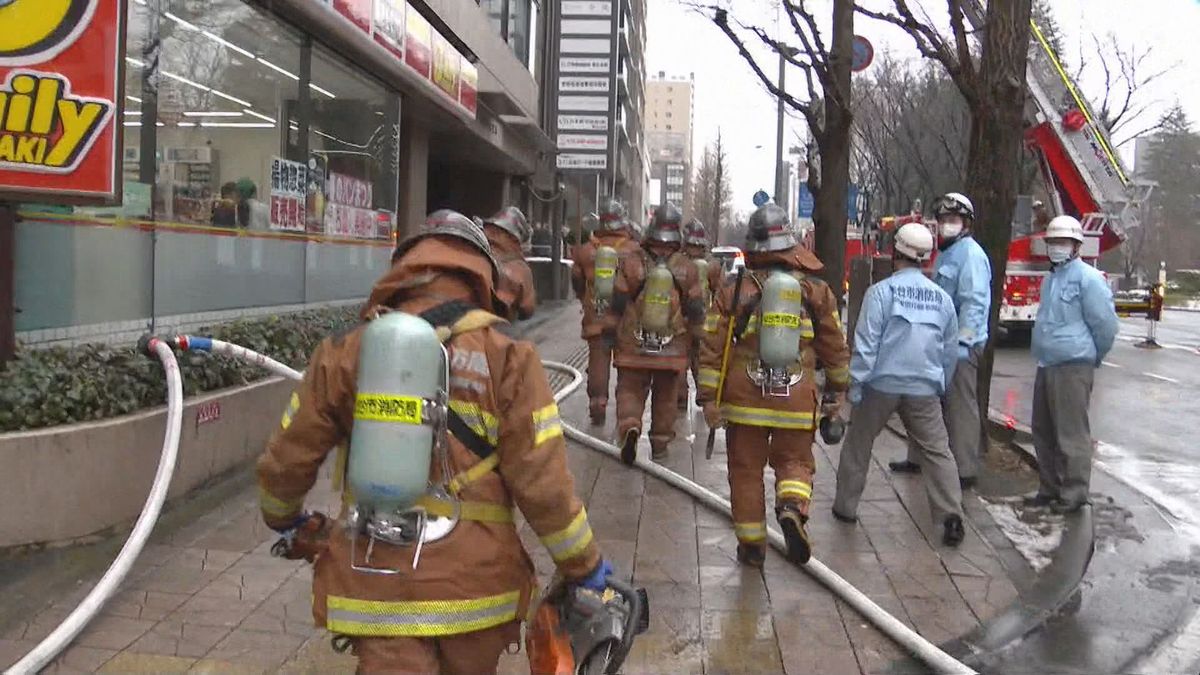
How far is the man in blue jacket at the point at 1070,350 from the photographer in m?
6.54

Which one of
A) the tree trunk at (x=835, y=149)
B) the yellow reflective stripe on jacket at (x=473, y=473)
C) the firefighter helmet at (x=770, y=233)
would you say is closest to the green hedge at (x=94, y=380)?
the firefighter helmet at (x=770, y=233)

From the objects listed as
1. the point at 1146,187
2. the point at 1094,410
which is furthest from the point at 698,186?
the point at 1094,410

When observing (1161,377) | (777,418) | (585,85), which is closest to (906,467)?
(777,418)

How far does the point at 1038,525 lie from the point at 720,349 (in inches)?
97.3

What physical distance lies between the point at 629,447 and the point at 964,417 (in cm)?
229

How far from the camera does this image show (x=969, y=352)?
22.4 ft

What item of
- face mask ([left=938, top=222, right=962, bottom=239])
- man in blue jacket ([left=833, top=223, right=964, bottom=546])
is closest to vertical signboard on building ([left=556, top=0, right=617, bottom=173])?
face mask ([left=938, top=222, right=962, bottom=239])

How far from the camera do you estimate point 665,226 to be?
820 centimetres

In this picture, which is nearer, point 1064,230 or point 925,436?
point 925,436

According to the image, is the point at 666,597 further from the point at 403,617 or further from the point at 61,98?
the point at 61,98

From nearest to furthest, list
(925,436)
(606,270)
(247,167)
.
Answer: (925,436), (606,270), (247,167)

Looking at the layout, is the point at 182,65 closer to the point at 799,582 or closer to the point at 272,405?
the point at 272,405

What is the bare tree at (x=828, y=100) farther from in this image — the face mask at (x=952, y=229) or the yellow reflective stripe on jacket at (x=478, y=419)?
the yellow reflective stripe on jacket at (x=478, y=419)

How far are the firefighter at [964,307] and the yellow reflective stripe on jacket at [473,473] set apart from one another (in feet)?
15.0
